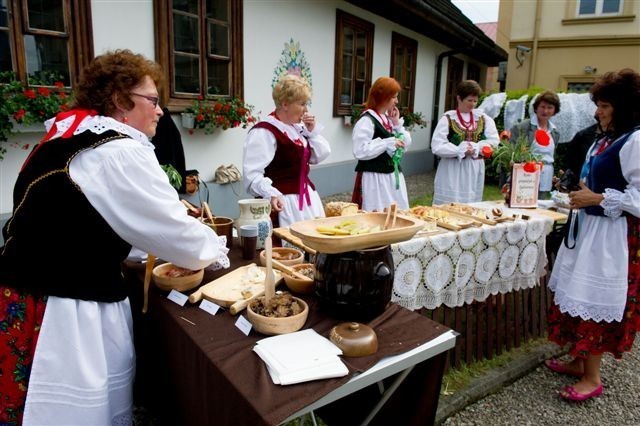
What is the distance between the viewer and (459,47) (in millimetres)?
11359

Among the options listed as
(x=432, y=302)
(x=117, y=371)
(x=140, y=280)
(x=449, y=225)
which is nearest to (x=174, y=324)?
(x=117, y=371)

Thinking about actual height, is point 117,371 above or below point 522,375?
above

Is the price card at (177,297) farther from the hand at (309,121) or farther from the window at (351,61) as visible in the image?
the window at (351,61)

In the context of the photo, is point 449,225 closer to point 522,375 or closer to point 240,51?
point 522,375

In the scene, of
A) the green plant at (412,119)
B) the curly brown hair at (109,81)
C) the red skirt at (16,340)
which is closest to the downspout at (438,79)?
the green plant at (412,119)

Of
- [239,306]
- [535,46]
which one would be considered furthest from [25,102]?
[535,46]

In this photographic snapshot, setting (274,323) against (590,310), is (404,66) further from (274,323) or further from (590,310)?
(274,323)

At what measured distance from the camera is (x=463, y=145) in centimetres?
432

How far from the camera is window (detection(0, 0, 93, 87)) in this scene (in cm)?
365

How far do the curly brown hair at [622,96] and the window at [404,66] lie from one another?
22.9 feet

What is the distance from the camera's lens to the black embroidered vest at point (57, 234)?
4.54ft

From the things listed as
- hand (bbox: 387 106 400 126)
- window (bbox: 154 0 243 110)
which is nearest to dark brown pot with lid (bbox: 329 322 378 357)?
hand (bbox: 387 106 400 126)

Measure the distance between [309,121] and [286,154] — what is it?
31 cm

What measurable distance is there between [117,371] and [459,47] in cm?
1152
